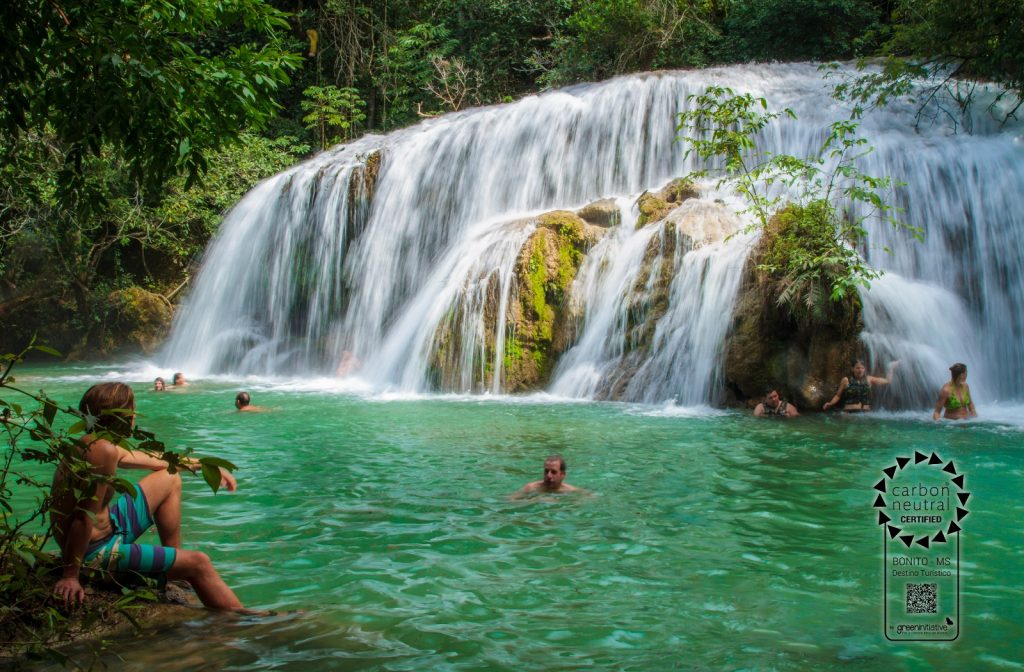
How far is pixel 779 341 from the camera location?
1195 centimetres

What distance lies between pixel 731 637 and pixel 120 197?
69.1 ft

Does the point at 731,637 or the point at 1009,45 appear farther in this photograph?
the point at 1009,45

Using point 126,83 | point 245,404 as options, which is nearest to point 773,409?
point 245,404

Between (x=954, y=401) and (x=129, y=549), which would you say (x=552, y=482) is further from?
(x=954, y=401)

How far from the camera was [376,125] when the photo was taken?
2895cm

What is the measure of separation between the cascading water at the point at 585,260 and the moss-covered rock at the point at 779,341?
12.3 inches

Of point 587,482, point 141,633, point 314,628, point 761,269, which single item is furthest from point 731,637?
point 761,269

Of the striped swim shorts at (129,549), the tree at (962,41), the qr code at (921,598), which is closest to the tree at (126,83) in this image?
the striped swim shorts at (129,549)

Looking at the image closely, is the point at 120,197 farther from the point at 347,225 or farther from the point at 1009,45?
the point at 1009,45

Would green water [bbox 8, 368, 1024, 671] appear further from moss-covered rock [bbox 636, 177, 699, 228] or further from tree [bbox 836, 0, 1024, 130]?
moss-covered rock [bbox 636, 177, 699, 228]

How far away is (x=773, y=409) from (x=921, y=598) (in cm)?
641

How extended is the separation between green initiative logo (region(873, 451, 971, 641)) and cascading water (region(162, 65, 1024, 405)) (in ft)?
15.3

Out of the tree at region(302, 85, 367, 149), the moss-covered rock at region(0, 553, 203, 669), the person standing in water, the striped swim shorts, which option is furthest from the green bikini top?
the tree at region(302, 85, 367, 149)

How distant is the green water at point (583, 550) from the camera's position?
12.4 ft
